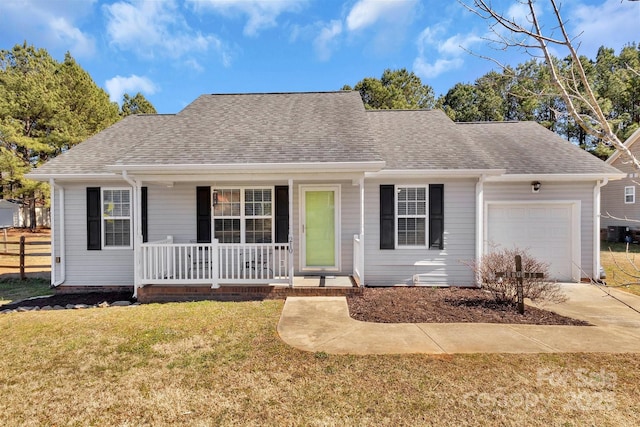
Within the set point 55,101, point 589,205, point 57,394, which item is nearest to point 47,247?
point 55,101

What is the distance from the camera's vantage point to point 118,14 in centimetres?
958

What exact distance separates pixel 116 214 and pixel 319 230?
5245 mm

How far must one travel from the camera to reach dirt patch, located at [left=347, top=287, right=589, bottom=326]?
528 cm

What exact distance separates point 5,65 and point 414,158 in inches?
1355

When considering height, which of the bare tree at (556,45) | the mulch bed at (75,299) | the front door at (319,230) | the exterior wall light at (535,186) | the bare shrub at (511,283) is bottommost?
the mulch bed at (75,299)

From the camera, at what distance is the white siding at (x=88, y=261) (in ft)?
25.6

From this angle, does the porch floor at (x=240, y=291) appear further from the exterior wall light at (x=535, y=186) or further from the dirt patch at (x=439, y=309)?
the exterior wall light at (x=535, y=186)

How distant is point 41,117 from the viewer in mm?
20562

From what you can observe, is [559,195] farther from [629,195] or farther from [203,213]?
[629,195]

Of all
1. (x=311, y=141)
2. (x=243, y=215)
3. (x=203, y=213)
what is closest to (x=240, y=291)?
(x=243, y=215)

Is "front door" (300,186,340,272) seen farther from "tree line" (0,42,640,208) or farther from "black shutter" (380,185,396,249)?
"tree line" (0,42,640,208)

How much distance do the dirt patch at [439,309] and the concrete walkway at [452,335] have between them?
244 millimetres

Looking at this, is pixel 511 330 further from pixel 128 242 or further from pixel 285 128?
pixel 128 242

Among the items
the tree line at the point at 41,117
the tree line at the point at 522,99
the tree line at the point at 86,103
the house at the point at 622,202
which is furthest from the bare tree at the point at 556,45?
the tree line at the point at 41,117
